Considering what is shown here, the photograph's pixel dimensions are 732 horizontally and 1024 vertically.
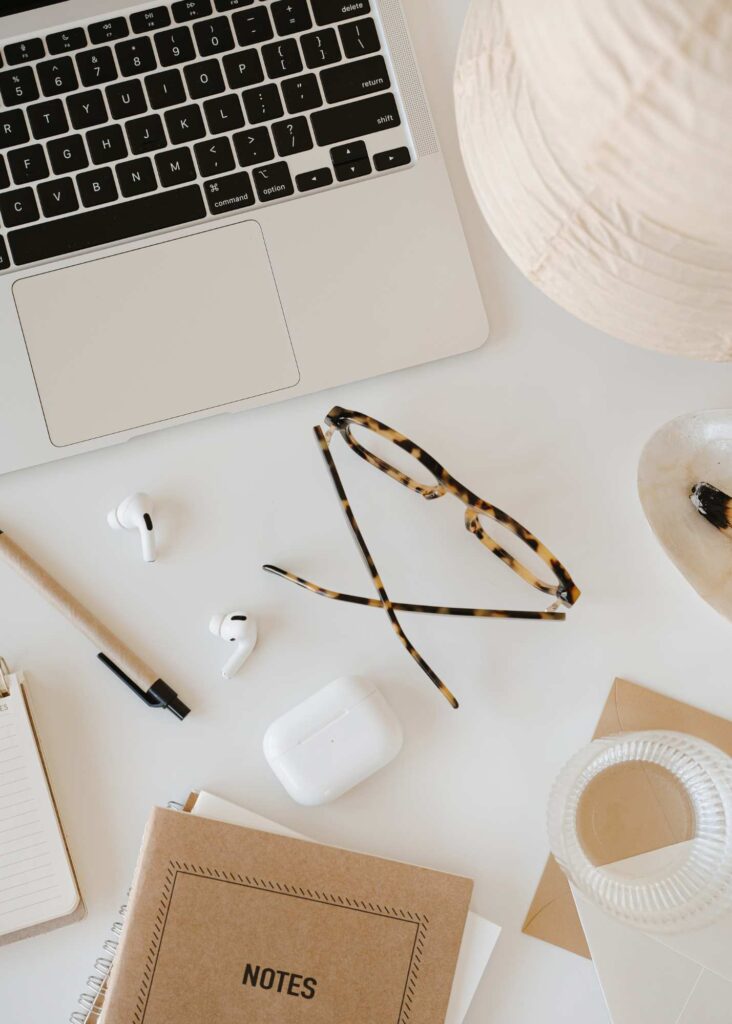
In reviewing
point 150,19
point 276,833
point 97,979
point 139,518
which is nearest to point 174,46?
point 150,19

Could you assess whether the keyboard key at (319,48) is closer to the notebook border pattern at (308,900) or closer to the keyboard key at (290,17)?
the keyboard key at (290,17)

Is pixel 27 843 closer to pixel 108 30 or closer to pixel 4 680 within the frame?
pixel 4 680

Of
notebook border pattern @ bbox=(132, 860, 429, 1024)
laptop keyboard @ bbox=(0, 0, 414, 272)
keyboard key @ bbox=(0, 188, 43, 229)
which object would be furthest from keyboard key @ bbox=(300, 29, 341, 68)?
notebook border pattern @ bbox=(132, 860, 429, 1024)

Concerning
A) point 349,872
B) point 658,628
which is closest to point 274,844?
point 349,872

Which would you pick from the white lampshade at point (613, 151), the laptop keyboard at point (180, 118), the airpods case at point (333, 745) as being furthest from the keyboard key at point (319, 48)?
the airpods case at point (333, 745)

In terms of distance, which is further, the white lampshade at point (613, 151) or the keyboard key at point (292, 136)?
the keyboard key at point (292, 136)

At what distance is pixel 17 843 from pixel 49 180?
470mm

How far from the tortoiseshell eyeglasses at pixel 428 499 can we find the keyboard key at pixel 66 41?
1.05ft

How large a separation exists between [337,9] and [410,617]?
1.46ft

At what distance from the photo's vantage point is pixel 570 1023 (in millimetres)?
630

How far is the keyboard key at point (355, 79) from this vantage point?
63cm

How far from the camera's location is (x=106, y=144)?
0.62 m

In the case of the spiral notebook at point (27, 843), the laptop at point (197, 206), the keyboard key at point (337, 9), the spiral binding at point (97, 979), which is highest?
the keyboard key at point (337, 9)

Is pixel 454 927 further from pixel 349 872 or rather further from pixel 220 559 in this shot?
pixel 220 559
